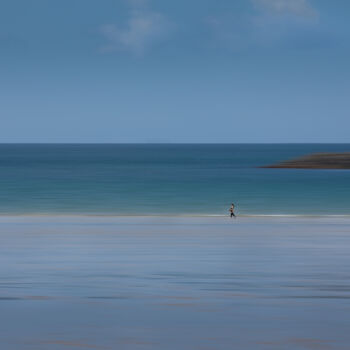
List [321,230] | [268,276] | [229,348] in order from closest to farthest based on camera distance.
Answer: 1. [229,348]
2. [268,276]
3. [321,230]

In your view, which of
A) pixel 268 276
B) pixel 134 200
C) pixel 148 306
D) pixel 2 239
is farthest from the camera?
pixel 134 200

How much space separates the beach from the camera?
7746 millimetres

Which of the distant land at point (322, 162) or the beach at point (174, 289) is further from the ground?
the distant land at point (322, 162)

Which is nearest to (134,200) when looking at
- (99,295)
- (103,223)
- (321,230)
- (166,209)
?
(166,209)

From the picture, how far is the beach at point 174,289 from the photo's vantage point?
305 inches

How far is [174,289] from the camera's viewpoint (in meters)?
10.6

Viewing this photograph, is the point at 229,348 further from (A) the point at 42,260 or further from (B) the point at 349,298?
(A) the point at 42,260

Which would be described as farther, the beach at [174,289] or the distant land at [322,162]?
the distant land at [322,162]

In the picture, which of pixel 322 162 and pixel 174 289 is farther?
pixel 322 162

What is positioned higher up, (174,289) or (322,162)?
(322,162)

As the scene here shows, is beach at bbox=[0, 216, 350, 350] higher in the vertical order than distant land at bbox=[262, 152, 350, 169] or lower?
lower

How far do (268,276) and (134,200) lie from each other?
33774 mm

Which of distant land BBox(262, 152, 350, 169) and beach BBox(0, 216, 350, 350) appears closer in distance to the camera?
beach BBox(0, 216, 350, 350)

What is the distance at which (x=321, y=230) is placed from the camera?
1948cm
